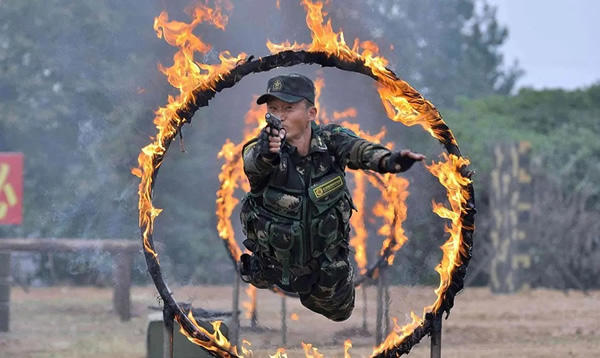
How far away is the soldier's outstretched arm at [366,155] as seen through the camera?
21.2 feet

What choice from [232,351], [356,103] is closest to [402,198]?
[232,351]

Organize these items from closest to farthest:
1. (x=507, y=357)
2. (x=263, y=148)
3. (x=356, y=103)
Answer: (x=263, y=148) < (x=507, y=357) < (x=356, y=103)

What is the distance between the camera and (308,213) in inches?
286

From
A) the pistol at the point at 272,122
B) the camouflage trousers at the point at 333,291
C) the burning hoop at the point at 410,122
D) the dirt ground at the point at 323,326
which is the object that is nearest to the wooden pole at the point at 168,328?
the burning hoop at the point at 410,122

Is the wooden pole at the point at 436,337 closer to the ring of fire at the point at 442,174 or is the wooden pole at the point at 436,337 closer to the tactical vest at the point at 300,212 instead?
the ring of fire at the point at 442,174

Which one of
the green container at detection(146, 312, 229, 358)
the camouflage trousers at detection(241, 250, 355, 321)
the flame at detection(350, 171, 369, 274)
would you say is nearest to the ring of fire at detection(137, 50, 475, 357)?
the camouflage trousers at detection(241, 250, 355, 321)

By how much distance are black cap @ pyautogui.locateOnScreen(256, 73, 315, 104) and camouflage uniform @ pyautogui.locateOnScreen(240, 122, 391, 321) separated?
34 cm

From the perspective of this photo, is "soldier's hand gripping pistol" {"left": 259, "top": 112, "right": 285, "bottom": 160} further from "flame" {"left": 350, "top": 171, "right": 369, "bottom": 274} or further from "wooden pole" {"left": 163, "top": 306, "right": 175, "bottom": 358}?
"flame" {"left": 350, "top": 171, "right": 369, "bottom": 274}

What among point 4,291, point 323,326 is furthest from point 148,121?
point 323,326

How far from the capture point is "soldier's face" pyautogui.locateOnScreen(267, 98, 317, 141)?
7.21 meters

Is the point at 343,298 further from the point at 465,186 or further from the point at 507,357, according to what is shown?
the point at 507,357

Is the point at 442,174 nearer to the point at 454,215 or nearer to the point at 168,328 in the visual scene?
the point at 454,215

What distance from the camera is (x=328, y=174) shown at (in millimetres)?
7367

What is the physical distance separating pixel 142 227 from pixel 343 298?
5.29ft
